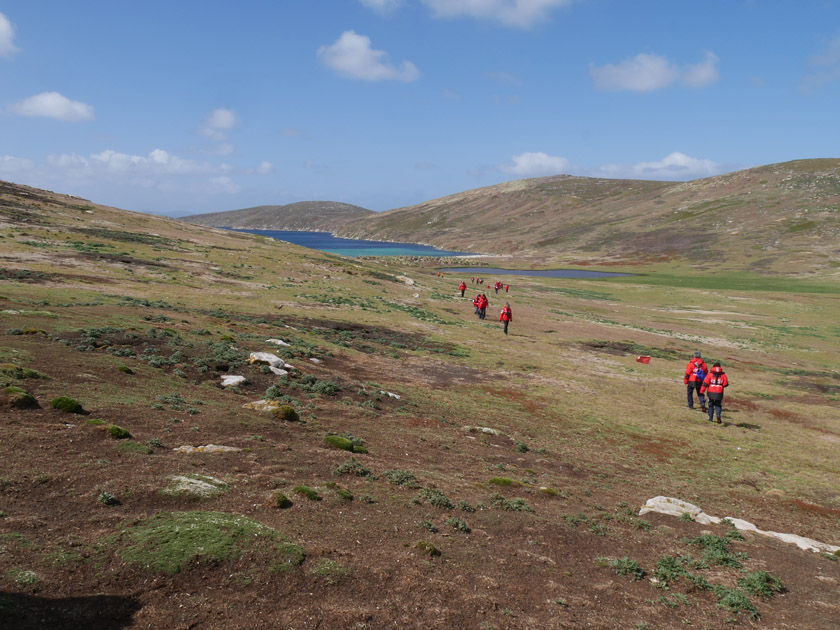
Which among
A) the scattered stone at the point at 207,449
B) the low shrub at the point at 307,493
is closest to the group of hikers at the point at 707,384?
the low shrub at the point at 307,493

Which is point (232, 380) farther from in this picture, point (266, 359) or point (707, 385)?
point (707, 385)

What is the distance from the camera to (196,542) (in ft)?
34.5

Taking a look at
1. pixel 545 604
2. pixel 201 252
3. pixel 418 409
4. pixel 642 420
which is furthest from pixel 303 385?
pixel 201 252

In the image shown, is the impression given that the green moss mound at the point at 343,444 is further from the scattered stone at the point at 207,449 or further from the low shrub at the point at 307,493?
the low shrub at the point at 307,493

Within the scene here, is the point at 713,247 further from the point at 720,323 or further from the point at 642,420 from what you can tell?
the point at 642,420

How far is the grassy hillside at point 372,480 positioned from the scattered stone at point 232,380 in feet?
1.64

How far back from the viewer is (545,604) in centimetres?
1094

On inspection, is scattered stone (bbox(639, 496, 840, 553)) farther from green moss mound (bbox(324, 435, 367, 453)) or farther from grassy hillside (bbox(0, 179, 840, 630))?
green moss mound (bbox(324, 435, 367, 453))

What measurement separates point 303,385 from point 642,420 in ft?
68.3

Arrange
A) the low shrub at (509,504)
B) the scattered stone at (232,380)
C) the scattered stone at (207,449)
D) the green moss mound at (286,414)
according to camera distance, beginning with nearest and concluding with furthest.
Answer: the scattered stone at (207,449) → the low shrub at (509,504) → the green moss mound at (286,414) → the scattered stone at (232,380)

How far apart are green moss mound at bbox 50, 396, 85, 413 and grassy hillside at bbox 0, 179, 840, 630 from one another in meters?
0.08

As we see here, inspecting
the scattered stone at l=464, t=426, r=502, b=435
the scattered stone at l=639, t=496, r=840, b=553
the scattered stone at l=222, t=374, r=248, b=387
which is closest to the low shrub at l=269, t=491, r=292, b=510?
the scattered stone at l=222, t=374, r=248, b=387

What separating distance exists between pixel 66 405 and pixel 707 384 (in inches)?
1322

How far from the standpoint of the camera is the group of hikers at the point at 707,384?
98.7 ft
